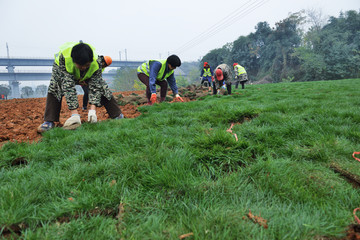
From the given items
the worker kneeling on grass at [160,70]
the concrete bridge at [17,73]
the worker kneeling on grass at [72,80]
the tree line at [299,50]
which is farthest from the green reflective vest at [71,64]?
the concrete bridge at [17,73]

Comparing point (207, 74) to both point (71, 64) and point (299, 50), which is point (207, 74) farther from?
point (299, 50)

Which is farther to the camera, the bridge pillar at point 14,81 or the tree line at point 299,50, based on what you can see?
the bridge pillar at point 14,81

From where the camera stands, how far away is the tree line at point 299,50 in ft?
91.7

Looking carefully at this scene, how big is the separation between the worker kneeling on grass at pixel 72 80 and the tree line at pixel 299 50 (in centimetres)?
3346

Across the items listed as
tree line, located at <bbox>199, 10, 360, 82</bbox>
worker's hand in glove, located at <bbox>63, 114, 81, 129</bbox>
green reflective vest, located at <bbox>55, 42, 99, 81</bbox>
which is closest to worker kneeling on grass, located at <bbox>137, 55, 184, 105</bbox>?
green reflective vest, located at <bbox>55, 42, 99, 81</bbox>

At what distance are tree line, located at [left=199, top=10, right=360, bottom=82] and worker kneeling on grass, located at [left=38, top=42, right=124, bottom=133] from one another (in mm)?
33461

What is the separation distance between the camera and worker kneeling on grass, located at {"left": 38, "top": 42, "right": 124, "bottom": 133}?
10.2 feet

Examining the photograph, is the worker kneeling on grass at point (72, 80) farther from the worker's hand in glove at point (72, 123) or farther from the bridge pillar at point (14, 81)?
the bridge pillar at point (14, 81)

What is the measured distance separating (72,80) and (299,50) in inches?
1478

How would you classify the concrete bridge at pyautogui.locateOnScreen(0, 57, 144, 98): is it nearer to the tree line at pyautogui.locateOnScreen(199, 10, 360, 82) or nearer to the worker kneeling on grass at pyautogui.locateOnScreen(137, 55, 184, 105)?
the tree line at pyautogui.locateOnScreen(199, 10, 360, 82)

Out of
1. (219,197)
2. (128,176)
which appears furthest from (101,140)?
(219,197)

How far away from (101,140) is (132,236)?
1.74 m

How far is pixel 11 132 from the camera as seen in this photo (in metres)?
3.37

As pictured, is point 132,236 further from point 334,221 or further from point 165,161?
point 334,221
